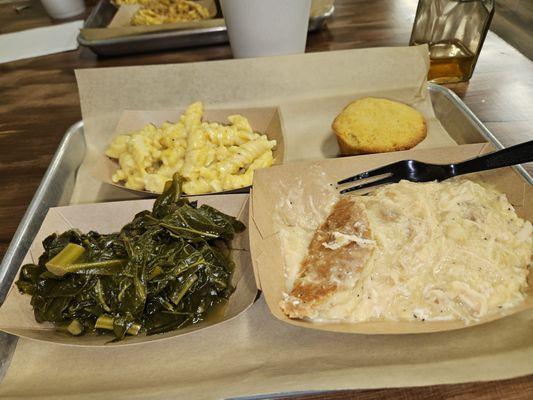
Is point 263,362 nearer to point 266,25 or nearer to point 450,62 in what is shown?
point 266,25

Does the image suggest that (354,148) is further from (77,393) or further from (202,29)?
(202,29)

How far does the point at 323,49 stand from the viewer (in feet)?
9.88

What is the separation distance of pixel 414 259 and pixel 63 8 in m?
4.35

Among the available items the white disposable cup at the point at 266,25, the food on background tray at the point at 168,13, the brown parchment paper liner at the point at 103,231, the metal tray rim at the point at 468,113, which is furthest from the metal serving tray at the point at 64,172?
the food on background tray at the point at 168,13

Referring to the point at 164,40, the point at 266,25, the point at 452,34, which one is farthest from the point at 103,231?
the point at 452,34

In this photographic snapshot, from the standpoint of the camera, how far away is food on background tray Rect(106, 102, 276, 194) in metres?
1.83

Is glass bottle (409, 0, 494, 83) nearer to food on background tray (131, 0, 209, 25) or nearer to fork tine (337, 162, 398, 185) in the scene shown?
fork tine (337, 162, 398, 185)

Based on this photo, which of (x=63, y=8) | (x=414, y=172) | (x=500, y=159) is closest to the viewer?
(x=500, y=159)

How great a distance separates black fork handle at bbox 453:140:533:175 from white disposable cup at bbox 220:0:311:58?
1419mm

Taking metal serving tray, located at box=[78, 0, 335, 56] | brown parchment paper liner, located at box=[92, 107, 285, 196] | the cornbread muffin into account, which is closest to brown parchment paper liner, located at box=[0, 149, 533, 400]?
the cornbread muffin

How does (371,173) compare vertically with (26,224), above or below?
above

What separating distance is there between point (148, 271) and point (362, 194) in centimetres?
93

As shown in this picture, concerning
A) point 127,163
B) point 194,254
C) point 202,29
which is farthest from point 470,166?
point 202,29

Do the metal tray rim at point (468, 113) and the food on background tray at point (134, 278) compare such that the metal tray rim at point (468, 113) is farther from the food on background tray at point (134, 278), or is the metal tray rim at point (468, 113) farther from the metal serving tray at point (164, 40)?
the food on background tray at point (134, 278)
